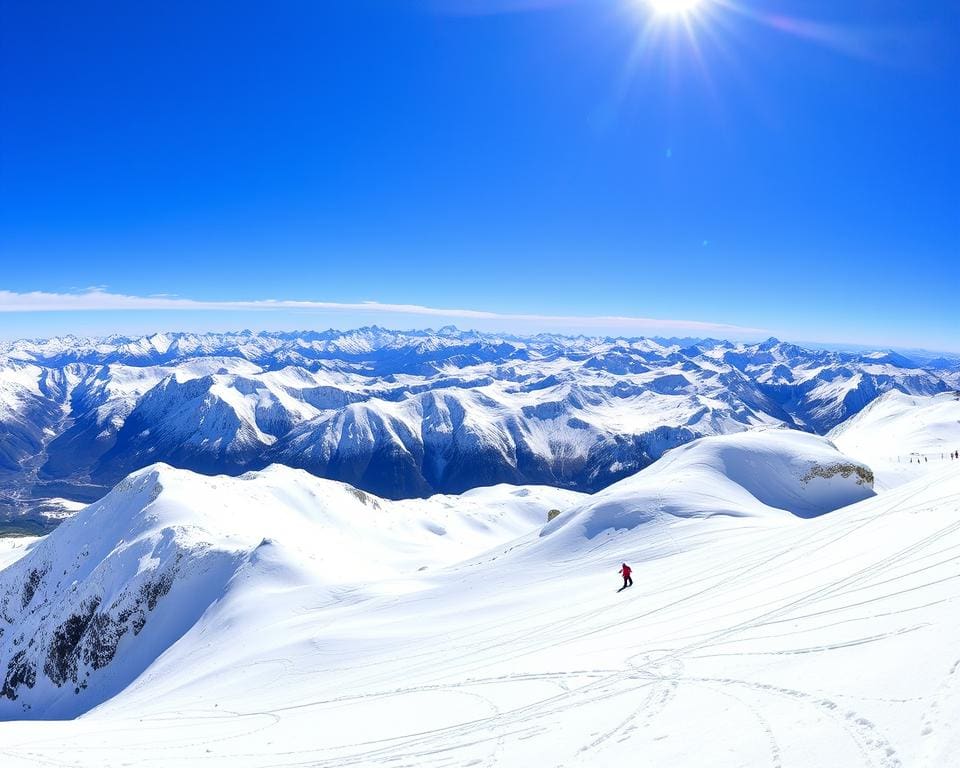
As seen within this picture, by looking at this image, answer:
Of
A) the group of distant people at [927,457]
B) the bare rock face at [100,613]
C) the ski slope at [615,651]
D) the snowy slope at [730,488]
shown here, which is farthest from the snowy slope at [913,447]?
the bare rock face at [100,613]

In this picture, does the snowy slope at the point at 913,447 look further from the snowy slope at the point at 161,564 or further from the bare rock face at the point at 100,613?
Result: the bare rock face at the point at 100,613

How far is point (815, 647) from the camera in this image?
44.1ft

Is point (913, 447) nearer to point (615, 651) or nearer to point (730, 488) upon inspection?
point (730, 488)

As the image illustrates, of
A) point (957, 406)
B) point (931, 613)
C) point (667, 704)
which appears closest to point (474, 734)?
point (667, 704)

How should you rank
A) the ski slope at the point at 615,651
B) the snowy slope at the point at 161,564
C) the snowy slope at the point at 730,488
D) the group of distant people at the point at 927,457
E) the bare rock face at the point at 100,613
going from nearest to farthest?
1. the ski slope at the point at 615,651
2. the snowy slope at the point at 730,488
3. the bare rock face at the point at 100,613
4. the snowy slope at the point at 161,564
5. the group of distant people at the point at 927,457

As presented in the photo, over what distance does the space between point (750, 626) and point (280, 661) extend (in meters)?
29.3

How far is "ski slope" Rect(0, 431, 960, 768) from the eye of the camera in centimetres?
1041

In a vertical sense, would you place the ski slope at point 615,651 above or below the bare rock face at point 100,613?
above

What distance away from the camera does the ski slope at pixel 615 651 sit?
34.1ft

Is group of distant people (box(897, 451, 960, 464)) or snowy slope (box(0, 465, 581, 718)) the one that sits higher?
group of distant people (box(897, 451, 960, 464))

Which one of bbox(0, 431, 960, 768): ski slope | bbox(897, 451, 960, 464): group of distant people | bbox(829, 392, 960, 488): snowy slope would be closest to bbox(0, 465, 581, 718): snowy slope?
bbox(0, 431, 960, 768): ski slope

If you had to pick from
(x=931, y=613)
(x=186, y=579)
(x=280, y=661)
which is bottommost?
(x=186, y=579)

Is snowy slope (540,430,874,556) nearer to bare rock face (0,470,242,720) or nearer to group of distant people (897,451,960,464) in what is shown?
group of distant people (897,451,960,464)

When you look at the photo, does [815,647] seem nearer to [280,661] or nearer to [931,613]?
[931,613]
